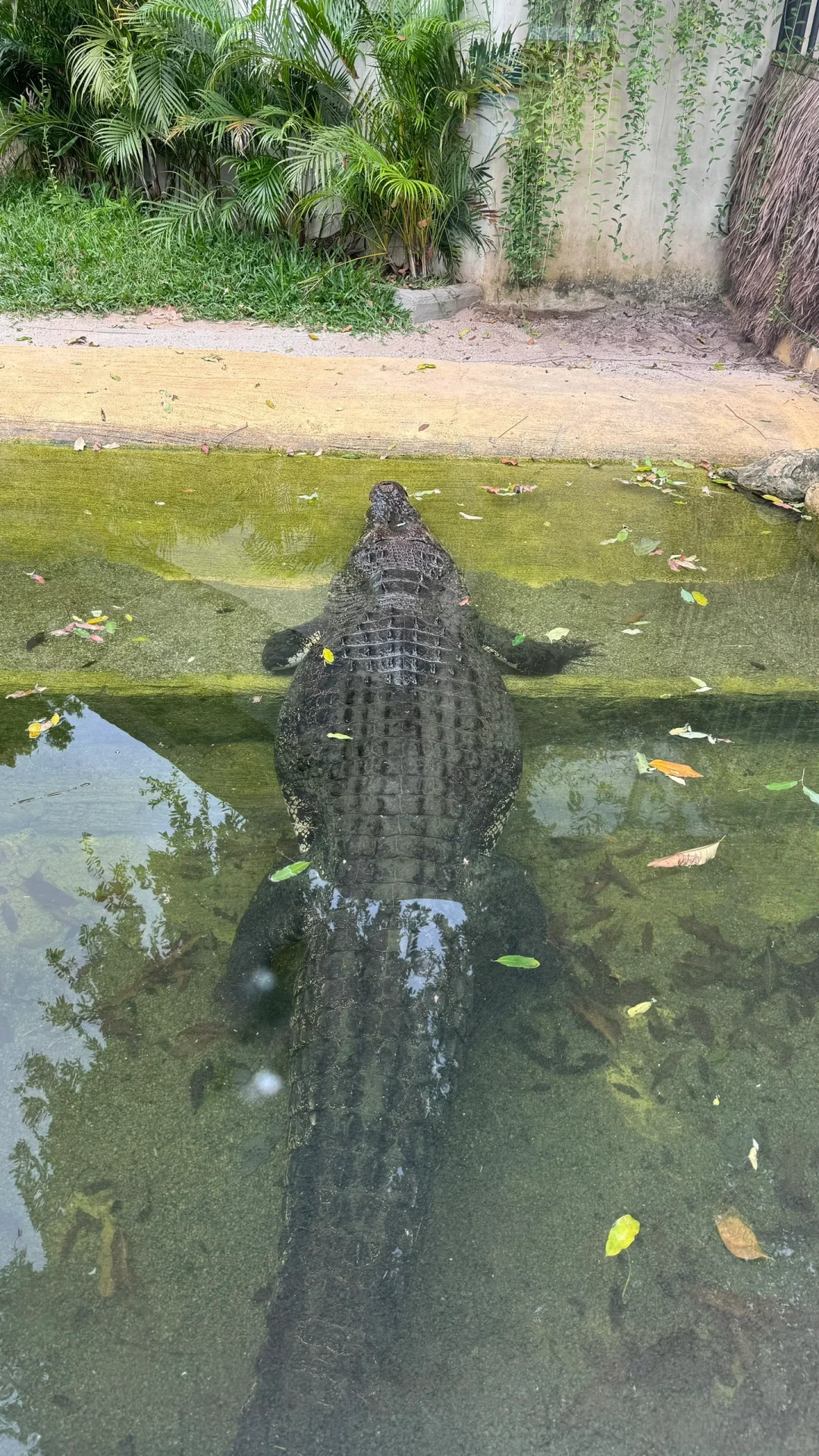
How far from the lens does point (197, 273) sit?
23.3ft

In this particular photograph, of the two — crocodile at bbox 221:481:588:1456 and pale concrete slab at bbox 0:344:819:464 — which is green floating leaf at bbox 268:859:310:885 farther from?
pale concrete slab at bbox 0:344:819:464

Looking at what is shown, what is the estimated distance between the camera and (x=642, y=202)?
7.11 m

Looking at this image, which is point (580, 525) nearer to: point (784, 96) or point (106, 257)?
point (784, 96)

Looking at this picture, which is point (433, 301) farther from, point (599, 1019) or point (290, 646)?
point (599, 1019)

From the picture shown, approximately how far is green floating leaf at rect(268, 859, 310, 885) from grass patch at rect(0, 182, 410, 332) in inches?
203

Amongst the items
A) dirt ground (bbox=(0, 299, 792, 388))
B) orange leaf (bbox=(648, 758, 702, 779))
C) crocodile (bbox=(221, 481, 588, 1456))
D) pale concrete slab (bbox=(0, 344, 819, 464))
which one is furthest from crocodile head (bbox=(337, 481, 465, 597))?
dirt ground (bbox=(0, 299, 792, 388))

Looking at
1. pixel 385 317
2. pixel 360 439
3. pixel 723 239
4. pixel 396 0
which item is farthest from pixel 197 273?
pixel 723 239

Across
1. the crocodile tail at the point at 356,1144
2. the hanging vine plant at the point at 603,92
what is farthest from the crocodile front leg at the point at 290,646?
the hanging vine plant at the point at 603,92

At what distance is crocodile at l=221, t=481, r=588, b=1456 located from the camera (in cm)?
141

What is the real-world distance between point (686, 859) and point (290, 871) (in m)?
1.06

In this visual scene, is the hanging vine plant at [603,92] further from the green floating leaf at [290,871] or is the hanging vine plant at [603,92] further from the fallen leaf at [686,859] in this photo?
the green floating leaf at [290,871]

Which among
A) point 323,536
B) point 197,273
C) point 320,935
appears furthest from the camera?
point 197,273

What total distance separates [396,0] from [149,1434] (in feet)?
26.7

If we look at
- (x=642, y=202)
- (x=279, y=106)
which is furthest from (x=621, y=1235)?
(x=279, y=106)
